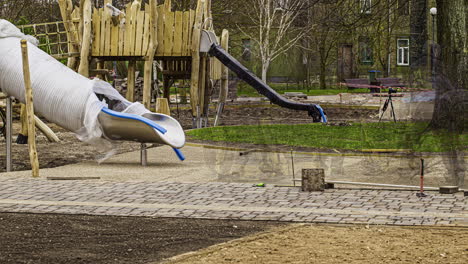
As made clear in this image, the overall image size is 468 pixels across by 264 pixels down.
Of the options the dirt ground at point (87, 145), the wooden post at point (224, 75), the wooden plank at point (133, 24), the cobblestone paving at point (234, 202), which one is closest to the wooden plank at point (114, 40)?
the wooden plank at point (133, 24)

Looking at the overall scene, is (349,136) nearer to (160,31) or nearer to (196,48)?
(196,48)

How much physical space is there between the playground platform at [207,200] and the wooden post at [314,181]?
0.12m

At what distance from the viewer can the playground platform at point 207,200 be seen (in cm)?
1036

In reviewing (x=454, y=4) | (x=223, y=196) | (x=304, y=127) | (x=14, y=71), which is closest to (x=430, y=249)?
(x=223, y=196)

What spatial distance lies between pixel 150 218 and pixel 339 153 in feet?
23.4

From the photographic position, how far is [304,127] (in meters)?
23.7

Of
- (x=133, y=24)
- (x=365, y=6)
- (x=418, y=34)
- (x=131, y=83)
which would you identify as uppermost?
(x=365, y=6)

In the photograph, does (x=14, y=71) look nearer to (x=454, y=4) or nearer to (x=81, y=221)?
(x=81, y=221)

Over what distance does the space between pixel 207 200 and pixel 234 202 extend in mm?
357

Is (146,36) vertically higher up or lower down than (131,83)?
higher up

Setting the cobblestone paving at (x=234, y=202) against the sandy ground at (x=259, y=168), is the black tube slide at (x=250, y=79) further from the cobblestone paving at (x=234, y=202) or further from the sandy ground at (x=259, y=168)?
the cobblestone paving at (x=234, y=202)

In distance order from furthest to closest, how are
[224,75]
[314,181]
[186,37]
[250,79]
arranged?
[224,75], [186,37], [250,79], [314,181]

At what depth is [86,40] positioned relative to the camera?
23047mm

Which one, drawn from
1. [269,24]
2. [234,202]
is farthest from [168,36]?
[269,24]
